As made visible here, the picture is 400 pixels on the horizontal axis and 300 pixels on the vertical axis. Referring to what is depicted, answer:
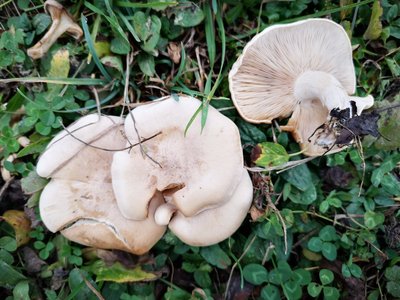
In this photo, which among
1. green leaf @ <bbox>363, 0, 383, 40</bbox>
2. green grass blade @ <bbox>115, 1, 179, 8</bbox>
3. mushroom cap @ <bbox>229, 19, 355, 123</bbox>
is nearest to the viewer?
mushroom cap @ <bbox>229, 19, 355, 123</bbox>

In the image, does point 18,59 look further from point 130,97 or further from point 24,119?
point 130,97

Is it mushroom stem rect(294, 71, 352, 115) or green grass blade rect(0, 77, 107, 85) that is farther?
green grass blade rect(0, 77, 107, 85)

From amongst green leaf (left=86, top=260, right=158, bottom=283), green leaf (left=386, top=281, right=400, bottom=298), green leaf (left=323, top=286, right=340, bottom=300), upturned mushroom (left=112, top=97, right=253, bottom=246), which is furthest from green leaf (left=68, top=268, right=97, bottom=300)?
green leaf (left=386, top=281, right=400, bottom=298)

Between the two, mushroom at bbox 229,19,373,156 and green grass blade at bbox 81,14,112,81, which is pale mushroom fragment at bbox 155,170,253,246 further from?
green grass blade at bbox 81,14,112,81

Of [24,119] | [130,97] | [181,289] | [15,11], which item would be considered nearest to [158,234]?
[181,289]

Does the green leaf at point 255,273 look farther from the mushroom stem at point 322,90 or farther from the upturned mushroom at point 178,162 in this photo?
the mushroom stem at point 322,90

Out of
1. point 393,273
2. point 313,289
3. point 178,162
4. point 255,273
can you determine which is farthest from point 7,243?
point 393,273

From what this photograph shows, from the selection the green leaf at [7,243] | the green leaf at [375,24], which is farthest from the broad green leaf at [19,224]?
the green leaf at [375,24]
